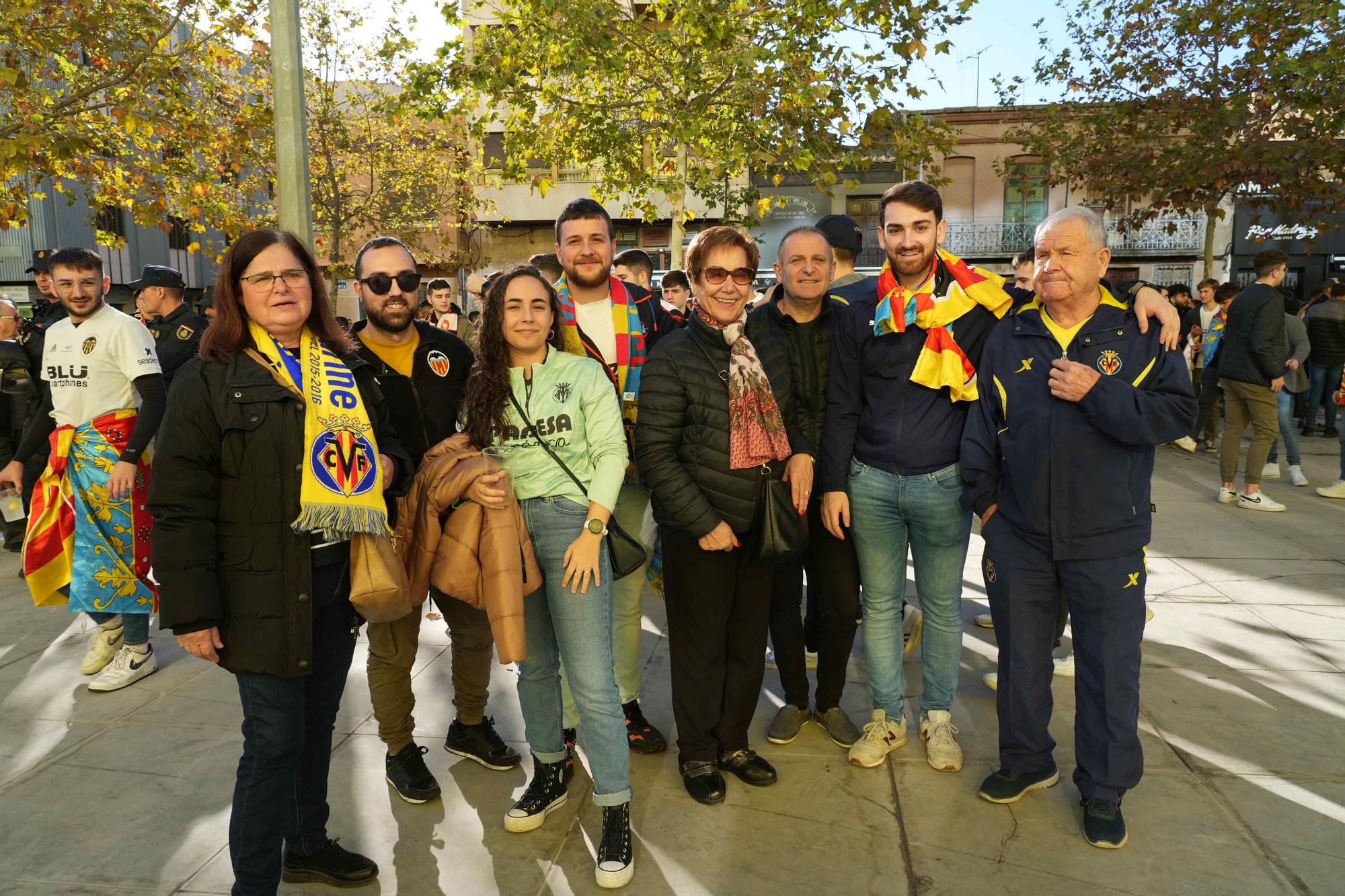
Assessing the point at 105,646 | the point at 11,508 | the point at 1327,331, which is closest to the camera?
the point at 105,646

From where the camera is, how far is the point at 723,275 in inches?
124

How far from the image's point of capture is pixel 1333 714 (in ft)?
12.5

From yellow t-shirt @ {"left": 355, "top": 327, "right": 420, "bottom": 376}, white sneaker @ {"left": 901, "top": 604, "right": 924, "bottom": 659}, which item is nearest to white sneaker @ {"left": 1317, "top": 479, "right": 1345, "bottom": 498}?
white sneaker @ {"left": 901, "top": 604, "right": 924, "bottom": 659}

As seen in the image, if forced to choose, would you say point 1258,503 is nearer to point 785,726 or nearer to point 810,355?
point 785,726

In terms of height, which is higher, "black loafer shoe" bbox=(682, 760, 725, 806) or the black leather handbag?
the black leather handbag

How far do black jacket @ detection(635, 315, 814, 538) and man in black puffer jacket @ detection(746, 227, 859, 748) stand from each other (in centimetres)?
34

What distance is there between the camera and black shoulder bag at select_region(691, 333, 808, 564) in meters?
3.16

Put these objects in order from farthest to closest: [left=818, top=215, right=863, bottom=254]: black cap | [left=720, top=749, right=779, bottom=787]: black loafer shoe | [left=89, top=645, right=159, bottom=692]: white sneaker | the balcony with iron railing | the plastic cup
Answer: the balcony with iron railing < the plastic cup < [left=89, top=645, right=159, bottom=692]: white sneaker < [left=818, top=215, right=863, bottom=254]: black cap < [left=720, top=749, right=779, bottom=787]: black loafer shoe

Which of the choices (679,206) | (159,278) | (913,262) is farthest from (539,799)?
(679,206)

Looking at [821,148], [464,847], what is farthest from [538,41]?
[464,847]

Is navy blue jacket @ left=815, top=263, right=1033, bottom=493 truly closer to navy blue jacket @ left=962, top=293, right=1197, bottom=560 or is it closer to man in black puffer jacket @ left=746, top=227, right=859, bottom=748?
man in black puffer jacket @ left=746, top=227, right=859, bottom=748

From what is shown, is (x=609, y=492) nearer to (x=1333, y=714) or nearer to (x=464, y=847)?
(x=464, y=847)

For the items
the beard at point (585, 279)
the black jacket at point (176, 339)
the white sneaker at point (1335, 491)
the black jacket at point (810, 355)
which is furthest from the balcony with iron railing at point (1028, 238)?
the beard at point (585, 279)

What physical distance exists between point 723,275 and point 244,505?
176 centimetres
